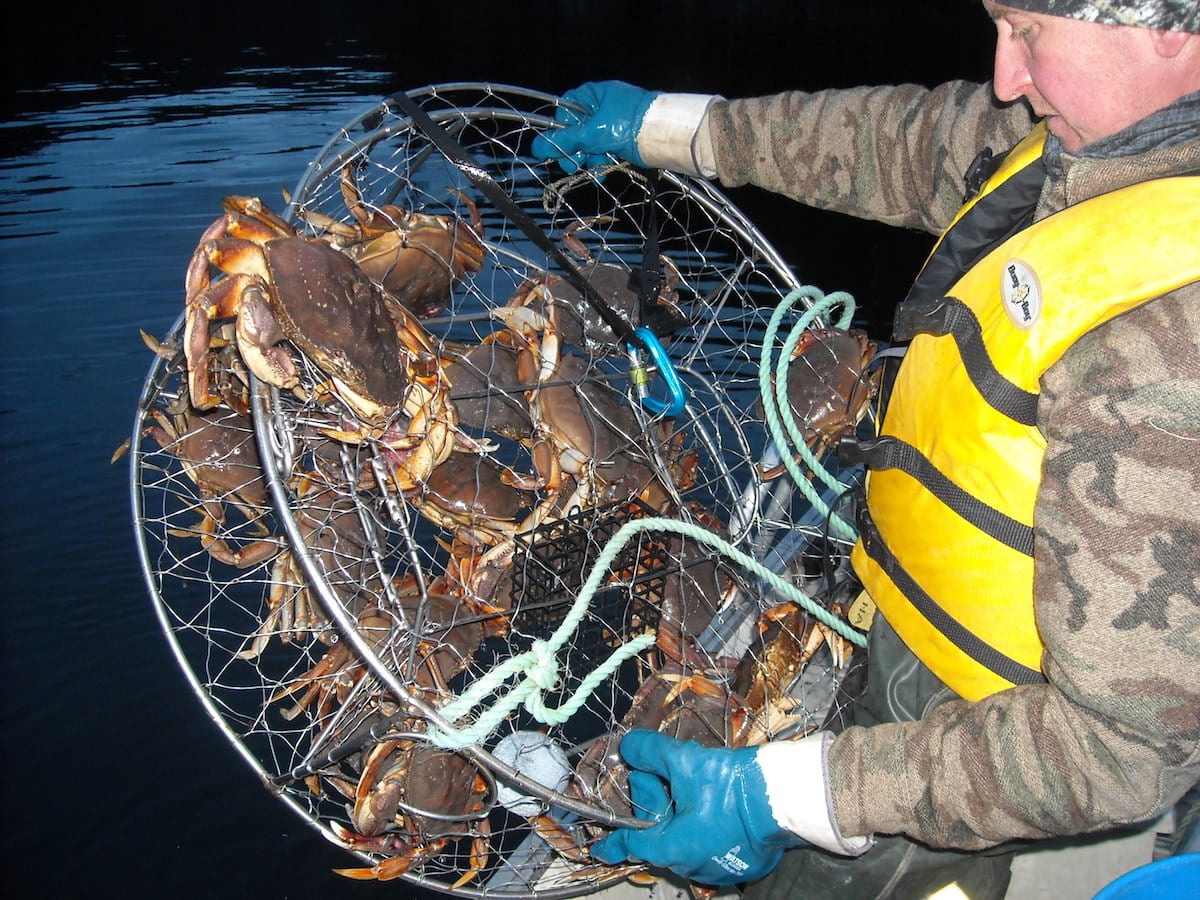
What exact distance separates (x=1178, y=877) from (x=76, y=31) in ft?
75.0

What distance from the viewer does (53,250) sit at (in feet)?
26.8

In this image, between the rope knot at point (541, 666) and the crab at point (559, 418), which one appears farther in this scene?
the crab at point (559, 418)

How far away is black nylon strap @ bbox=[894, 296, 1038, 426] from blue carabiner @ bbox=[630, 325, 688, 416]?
2.15ft

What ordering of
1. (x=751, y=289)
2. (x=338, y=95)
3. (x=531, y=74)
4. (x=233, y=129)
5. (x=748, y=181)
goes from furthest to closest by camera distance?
(x=531, y=74) < (x=338, y=95) < (x=233, y=129) < (x=751, y=289) < (x=748, y=181)

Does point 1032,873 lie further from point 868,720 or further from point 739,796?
point 739,796

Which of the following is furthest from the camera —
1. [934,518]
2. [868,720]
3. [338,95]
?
[338,95]

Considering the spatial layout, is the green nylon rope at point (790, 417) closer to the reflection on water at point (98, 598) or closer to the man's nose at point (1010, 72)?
the man's nose at point (1010, 72)

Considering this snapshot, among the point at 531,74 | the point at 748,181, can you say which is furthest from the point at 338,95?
the point at 748,181

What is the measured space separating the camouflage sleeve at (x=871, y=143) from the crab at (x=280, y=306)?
4.15ft

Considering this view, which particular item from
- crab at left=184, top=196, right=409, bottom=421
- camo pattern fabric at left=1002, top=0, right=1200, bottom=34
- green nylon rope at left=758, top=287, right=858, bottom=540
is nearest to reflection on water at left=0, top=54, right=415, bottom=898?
crab at left=184, top=196, right=409, bottom=421

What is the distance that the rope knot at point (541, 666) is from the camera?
69.3 inches

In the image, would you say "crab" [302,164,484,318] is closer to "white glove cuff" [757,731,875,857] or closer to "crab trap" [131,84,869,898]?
"crab trap" [131,84,869,898]

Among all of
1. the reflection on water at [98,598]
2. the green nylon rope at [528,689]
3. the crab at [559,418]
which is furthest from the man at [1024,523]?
the reflection on water at [98,598]

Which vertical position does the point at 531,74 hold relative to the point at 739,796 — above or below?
below
